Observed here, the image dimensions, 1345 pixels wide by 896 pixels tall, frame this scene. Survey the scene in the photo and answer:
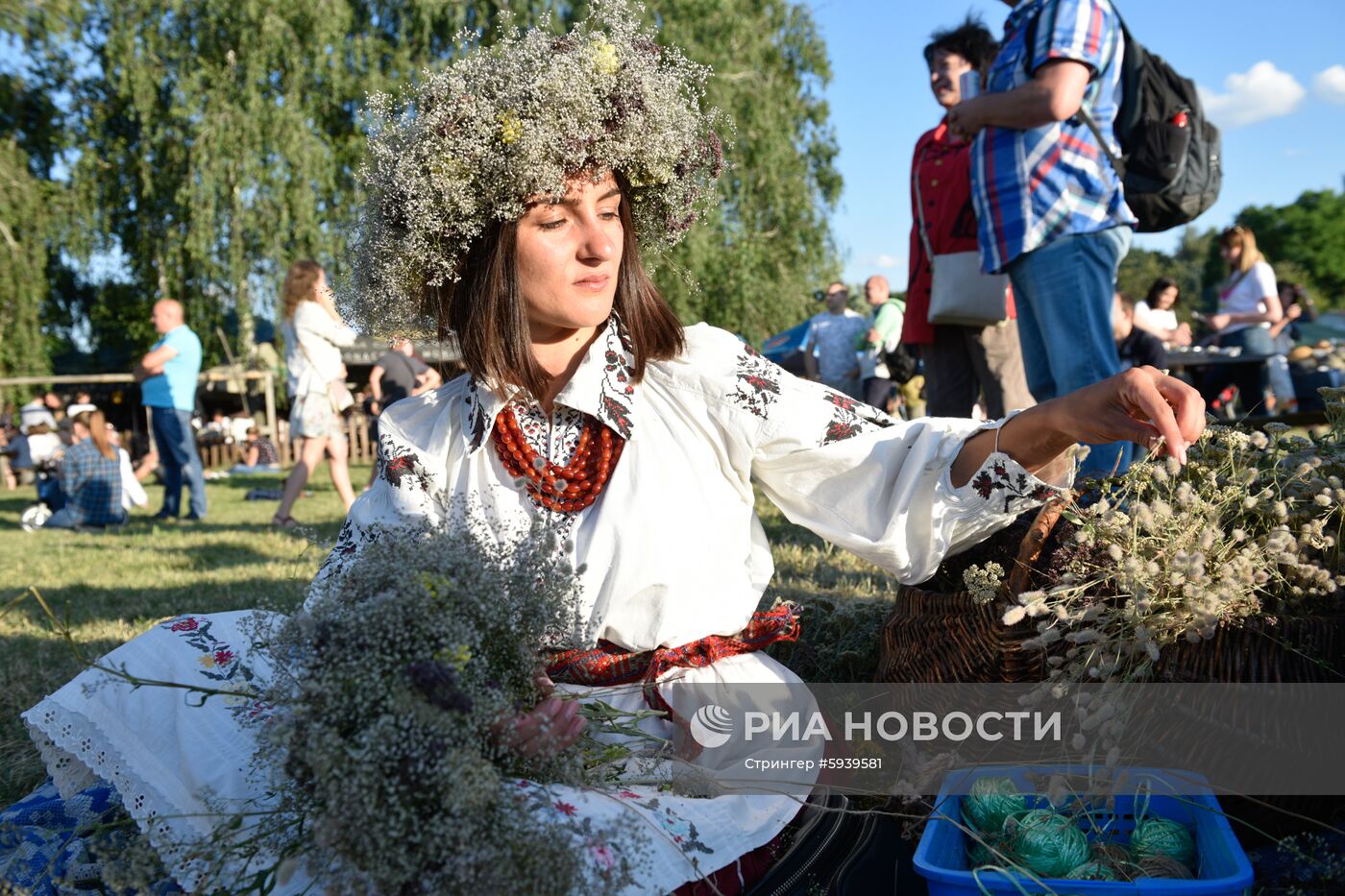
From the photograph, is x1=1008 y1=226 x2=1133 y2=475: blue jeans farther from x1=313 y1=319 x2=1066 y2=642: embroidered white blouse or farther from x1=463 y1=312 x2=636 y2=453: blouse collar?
x1=463 y1=312 x2=636 y2=453: blouse collar

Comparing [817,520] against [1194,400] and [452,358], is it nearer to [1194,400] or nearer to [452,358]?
[1194,400]

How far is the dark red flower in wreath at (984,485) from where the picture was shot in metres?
2.10

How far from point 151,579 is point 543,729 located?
5027 millimetres

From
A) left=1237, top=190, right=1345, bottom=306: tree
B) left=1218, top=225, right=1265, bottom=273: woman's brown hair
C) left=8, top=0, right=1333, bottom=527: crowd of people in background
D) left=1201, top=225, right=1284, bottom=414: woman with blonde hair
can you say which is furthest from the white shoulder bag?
left=1237, top=190, right=1345, bottom=306: tree

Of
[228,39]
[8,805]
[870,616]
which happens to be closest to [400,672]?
[8,805]

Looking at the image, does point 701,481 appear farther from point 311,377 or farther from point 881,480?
point 311,377

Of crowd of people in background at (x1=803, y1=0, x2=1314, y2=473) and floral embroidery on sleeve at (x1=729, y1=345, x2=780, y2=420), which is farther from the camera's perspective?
crowd of people in background at (x1=803, y1=0, x2=1314, y2=473)

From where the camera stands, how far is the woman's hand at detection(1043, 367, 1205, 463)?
1.84m

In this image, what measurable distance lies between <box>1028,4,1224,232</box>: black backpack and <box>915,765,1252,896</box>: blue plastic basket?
2302 mm

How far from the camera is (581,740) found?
1832 millimetres

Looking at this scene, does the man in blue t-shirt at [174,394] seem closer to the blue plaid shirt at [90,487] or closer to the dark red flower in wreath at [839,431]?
the blue plaid shirt at [90,487]

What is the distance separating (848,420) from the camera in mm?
2299

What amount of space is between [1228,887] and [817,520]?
1.06 m

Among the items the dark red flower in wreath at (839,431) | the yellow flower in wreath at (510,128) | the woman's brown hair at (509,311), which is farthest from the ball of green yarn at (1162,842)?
the yellow flower in wreath at (510,128)
